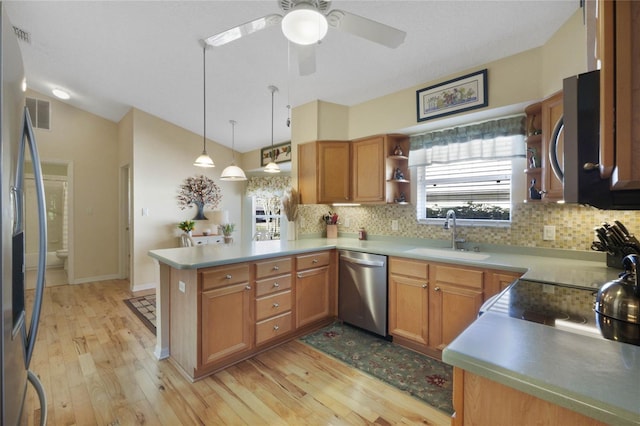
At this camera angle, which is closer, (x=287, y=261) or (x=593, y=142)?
(x=593, y=142)

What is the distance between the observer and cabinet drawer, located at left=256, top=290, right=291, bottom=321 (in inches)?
97.1

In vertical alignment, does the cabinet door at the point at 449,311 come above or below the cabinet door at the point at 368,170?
below

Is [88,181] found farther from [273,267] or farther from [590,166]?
[590,166]

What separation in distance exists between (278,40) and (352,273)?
7.56ft

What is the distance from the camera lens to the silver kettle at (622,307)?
0.92 meters

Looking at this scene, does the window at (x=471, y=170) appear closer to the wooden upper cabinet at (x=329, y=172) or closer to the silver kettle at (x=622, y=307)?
the wooden upper cabinet at (x=329, y=172)

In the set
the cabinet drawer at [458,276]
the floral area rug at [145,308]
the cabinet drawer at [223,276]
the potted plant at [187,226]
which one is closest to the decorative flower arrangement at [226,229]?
the potted plant at [187,226]

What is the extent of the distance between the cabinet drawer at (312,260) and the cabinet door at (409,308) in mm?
710

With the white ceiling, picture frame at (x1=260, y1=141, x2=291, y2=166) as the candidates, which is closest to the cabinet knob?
the white ceiling

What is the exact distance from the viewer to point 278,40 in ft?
8.34

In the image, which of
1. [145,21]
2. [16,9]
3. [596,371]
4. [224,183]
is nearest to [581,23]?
[596,371]

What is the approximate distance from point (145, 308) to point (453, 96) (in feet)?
14.3

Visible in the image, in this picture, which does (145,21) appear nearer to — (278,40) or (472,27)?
(278,40)

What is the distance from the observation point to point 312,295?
2922 millimetres
